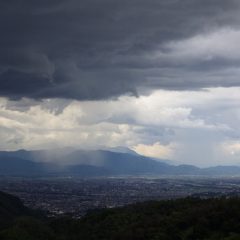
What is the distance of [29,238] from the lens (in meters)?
101

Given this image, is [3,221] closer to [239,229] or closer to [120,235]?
[120,235]

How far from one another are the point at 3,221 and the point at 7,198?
151ft

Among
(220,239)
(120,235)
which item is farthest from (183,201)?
(220,239)

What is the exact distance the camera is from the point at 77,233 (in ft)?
355

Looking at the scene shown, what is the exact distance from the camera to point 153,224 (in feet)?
306

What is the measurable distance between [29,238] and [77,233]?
35.9ft

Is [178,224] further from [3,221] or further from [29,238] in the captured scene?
[3,221]

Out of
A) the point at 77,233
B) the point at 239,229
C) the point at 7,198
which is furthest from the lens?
the point at 7,198

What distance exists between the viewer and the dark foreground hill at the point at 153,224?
85.6m

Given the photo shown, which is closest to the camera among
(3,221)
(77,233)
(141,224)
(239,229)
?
(239,229)

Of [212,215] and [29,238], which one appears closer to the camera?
[212,215]

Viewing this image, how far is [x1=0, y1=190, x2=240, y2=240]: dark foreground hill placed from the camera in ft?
281

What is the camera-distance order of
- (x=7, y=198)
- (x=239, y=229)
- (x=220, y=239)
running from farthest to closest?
1. (x=7, y=198)
2. (x=239, y=229)
3. (x=220, y=239)

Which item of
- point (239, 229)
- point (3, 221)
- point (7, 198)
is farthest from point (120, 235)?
point (7, 198)
